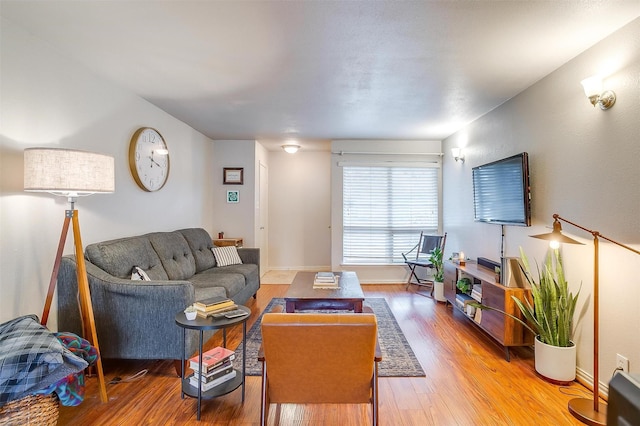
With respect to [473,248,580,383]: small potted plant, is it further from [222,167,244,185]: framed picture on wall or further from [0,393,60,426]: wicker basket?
[222,167,244,185]: framed picture on wall

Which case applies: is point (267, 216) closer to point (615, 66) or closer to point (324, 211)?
point (324, 211)

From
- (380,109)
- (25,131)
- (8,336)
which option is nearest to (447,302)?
(380,109)

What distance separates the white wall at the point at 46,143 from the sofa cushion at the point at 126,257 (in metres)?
0.16

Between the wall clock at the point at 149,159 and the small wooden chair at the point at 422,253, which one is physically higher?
the wall clock at the point at 149,159

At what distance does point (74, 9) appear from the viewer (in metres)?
1.79

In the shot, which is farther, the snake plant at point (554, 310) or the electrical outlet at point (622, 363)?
the snake plant at point (554, 310)

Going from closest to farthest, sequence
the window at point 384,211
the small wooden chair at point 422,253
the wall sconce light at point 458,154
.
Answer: the wall sconce light at point 458,154
the small wooden chair at point 422,253
the window at point 384,211

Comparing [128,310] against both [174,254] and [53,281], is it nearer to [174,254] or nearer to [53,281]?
[53,281]

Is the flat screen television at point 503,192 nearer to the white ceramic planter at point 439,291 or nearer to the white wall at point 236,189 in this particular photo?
the white ceramic planter at point 439,291

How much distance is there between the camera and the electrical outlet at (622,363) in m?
1.96

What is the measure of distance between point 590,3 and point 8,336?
353cm

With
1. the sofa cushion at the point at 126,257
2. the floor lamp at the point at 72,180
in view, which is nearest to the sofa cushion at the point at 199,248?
the sofa cushion at the point at 126,257

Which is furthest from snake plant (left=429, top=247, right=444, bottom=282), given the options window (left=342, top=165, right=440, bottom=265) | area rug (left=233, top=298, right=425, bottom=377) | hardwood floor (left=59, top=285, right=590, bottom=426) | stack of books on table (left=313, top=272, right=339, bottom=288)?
stack of books on table (left=313, top=272, right=339, bottom=288)

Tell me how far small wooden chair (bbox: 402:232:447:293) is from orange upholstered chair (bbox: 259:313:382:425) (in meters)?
3.35
